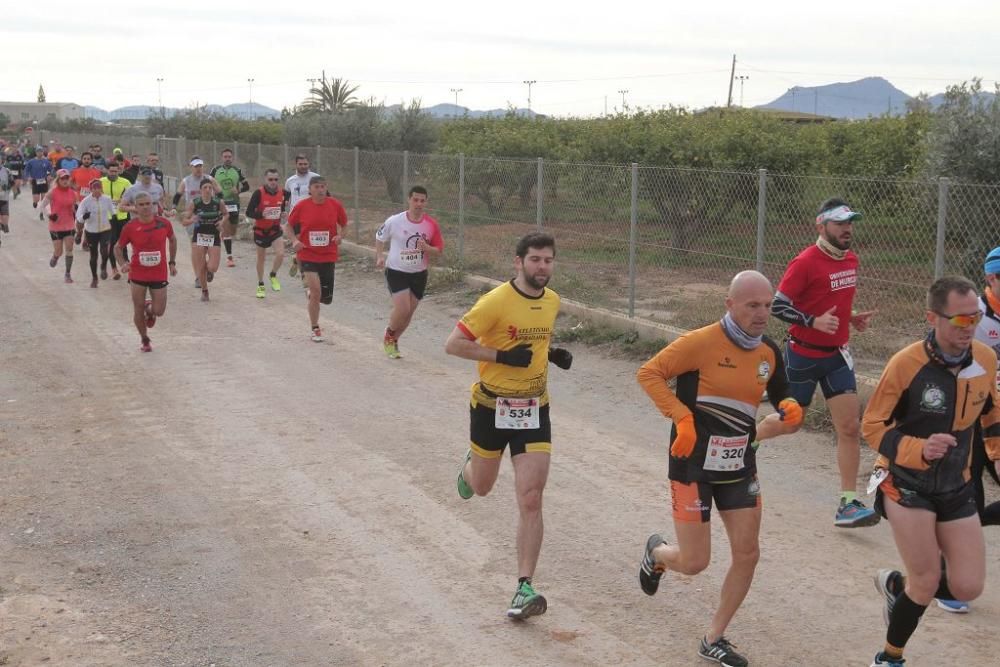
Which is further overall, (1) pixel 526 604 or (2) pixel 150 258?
(2) pixel 150 258

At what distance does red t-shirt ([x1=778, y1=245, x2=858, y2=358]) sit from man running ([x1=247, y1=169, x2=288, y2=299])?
1162 cm

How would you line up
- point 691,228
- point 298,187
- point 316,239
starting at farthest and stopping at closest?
point 298,187
point 691,228
point 316,239

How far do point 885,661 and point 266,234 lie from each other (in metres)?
14.4

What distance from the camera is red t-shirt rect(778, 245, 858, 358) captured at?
7.51 m

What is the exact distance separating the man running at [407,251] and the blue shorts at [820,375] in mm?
5808

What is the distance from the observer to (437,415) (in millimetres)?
10562

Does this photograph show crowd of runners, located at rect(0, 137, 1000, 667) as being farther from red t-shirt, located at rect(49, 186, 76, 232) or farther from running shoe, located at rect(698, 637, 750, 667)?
red t-shirt, located at rect(49, 186, 76, 232)

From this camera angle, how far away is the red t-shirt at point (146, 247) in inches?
532

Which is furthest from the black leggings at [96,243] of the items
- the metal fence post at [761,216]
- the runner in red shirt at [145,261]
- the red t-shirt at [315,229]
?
the metal fence post at [761,216]

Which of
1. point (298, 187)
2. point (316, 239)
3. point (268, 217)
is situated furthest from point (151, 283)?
point (298, 187)

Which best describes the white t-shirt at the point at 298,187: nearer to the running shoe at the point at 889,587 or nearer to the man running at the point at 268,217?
the man running at the point at 268,217

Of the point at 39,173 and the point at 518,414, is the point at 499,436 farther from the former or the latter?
the point at 39,173

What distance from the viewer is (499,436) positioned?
251 inches

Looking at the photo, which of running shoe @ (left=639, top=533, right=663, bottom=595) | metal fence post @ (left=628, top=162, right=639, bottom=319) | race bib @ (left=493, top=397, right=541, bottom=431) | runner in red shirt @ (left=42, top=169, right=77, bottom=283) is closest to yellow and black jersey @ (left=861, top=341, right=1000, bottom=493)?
running shoe @ (left=639, top=533, right=663, bottom=595)
